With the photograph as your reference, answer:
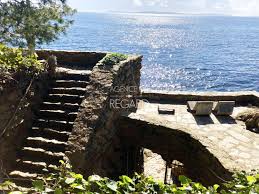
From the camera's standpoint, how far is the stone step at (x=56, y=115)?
13062 mm

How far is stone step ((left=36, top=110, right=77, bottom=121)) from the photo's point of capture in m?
13.1

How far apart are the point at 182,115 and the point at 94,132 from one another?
17.6ft

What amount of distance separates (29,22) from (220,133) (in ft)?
27.4

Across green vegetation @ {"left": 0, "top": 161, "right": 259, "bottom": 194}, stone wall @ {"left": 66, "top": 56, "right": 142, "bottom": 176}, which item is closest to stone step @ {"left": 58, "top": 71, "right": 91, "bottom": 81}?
stone wall @ {"left": 66, "top": 56, "right": 142, "bottom": 176}

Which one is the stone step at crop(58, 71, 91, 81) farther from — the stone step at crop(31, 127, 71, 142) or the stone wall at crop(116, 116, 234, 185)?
the stone step at crop(31, 127, 71, 142)

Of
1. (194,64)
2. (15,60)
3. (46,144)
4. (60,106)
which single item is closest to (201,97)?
(60,106)

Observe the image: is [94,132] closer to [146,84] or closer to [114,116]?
[114,116]

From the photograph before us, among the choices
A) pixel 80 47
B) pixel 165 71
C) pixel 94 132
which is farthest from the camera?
pixel 80 47

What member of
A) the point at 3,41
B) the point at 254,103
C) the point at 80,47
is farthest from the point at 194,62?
the point at 3,41

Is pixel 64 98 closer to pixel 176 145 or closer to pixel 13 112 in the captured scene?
pixel 13 112

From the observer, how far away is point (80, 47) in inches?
2795

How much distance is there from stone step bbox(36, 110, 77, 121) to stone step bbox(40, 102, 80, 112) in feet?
0.95

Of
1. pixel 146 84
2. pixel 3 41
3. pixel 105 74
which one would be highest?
pixel 3 41

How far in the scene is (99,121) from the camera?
12.5 metres
